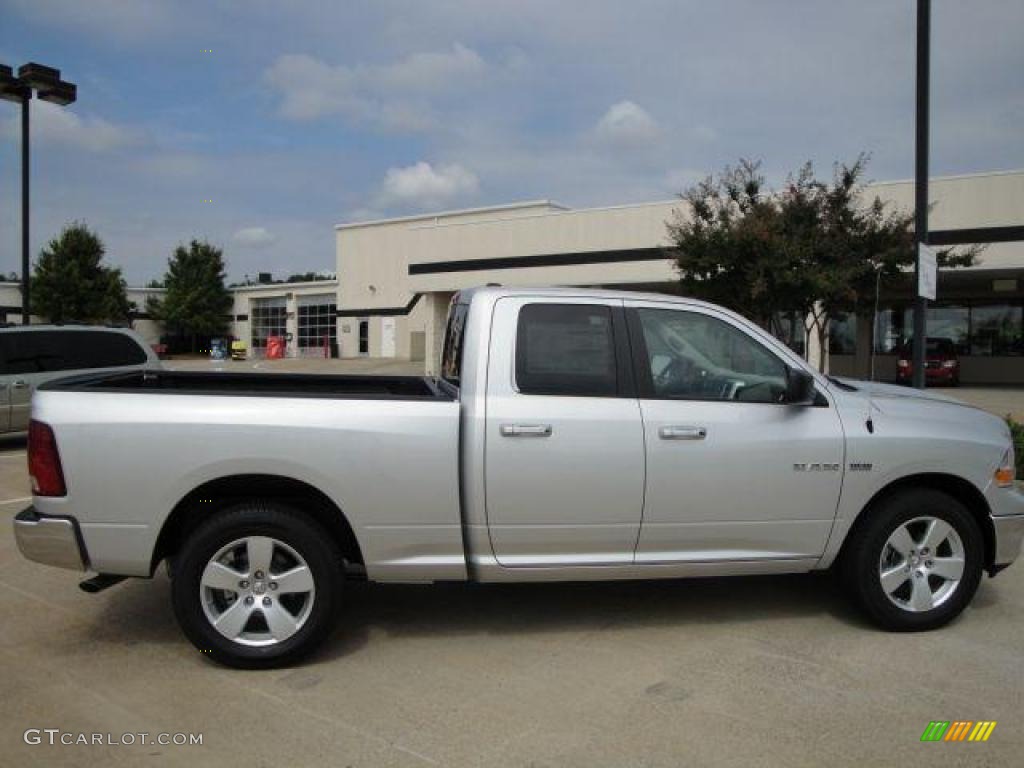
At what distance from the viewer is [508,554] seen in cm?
450

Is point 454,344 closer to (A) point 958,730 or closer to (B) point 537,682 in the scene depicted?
(B) point 537,682

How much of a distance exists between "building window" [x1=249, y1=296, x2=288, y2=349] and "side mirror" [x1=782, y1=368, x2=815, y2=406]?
5826 centimetres

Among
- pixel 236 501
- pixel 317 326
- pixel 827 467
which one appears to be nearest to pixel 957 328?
pixel 827 467

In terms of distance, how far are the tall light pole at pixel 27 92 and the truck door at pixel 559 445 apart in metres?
15.3

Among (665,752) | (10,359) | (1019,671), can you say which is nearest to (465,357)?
(665,752)

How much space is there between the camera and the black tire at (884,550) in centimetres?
479

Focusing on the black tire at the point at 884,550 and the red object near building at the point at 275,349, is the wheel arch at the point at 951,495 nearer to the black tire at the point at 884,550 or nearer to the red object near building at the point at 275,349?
the black tire at the point at 884,550

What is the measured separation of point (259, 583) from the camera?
4.33 meters

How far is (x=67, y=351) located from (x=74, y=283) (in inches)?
1420

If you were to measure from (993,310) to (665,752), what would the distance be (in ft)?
103

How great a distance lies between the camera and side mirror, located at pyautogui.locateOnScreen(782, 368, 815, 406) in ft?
15.0

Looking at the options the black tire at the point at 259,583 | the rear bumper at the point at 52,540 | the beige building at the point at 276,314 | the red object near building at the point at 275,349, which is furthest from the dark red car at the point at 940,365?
the red object near building at the point at 275,349

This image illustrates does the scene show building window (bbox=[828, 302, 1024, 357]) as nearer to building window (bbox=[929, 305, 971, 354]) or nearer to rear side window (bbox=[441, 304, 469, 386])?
building window (bbox=[929, 305, 971, 354])

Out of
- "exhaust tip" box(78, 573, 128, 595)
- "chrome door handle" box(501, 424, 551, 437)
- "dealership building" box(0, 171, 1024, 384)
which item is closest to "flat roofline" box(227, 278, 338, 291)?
"dealership building" box(0, 171, 1024, 384)
